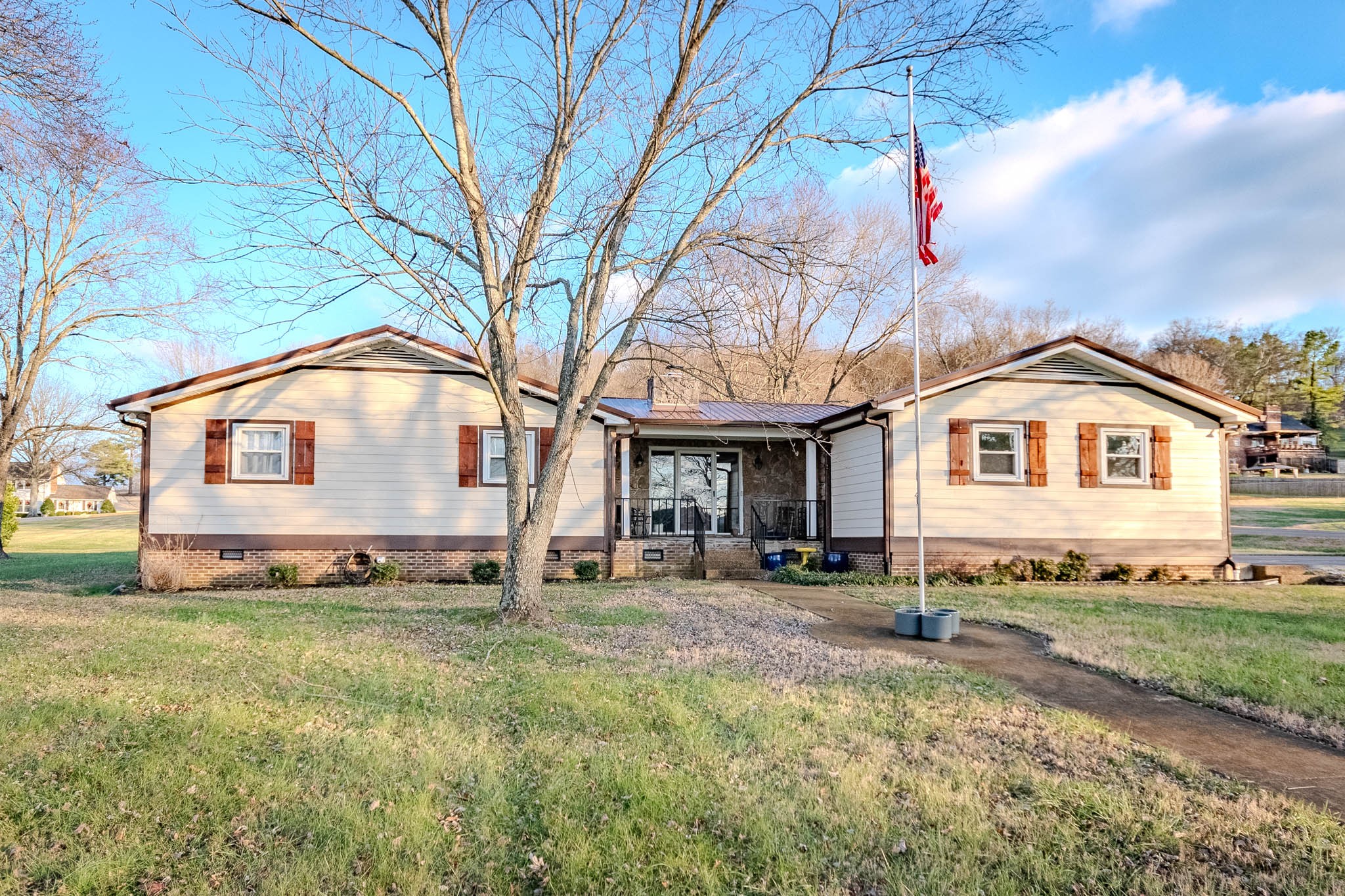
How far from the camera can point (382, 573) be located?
42.4 ft

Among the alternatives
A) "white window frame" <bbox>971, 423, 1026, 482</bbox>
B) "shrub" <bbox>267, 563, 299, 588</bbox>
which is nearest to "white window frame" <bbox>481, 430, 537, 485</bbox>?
"shrub" <bbox>267, 563, 299, 588</bbox>

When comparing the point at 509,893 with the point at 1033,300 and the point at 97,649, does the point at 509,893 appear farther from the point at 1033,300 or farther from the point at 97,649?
the point at 1033,300

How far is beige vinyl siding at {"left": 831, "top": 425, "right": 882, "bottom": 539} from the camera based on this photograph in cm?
1366

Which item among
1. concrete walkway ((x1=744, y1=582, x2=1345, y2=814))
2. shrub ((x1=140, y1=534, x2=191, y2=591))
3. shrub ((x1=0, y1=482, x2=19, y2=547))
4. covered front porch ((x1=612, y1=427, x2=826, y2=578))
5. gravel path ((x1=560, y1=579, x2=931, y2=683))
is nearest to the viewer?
concrete walkway ((x1=744, y1=582, x2=1345, y2=814))

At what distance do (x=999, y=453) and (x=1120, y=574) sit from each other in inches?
114

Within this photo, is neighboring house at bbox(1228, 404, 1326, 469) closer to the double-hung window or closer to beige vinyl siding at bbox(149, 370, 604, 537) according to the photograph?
beige vinyl siding at bbox(149, 370, 604, 537)

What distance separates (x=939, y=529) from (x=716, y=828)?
35.6 ft

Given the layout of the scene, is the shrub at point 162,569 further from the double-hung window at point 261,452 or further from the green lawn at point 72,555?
the double-hung window at point 261,452

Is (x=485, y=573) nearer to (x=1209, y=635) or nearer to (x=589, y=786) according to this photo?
(x=589, y=786)

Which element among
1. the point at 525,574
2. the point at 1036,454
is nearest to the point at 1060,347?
the point at 1036,454

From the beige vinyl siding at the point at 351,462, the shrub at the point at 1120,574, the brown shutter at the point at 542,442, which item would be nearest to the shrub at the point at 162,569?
the beige vinyl siding at the point at 351,462

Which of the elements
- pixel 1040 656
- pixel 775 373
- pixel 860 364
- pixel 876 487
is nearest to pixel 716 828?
pixel 1040 656

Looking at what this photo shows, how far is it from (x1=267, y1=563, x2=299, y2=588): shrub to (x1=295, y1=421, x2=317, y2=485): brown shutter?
136cm

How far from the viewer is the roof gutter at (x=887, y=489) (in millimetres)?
13258
